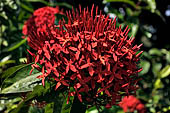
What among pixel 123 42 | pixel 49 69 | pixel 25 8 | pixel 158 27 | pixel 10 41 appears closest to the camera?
pixel 49 69

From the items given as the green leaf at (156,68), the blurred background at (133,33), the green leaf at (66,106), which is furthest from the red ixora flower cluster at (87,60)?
the green leaf at (156,68)

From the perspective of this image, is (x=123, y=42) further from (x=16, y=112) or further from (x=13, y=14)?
(x=13, y=14)

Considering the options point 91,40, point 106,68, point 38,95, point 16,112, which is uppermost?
point 91,40

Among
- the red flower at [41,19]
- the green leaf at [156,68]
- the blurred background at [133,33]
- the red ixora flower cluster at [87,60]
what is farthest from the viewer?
the green leaf at [156,68]

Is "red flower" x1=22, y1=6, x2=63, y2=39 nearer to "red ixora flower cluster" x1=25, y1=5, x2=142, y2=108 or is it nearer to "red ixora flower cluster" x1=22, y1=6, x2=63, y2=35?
"red ixora flower cluster" x1=22, y1=6, x2=63, y2=35

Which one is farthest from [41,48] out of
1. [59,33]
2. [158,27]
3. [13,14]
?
[158,27]

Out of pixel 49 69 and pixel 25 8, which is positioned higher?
pixel 25 8

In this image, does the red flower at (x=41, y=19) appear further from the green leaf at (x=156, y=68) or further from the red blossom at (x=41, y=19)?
the green leaf at (x=156, y=68)
